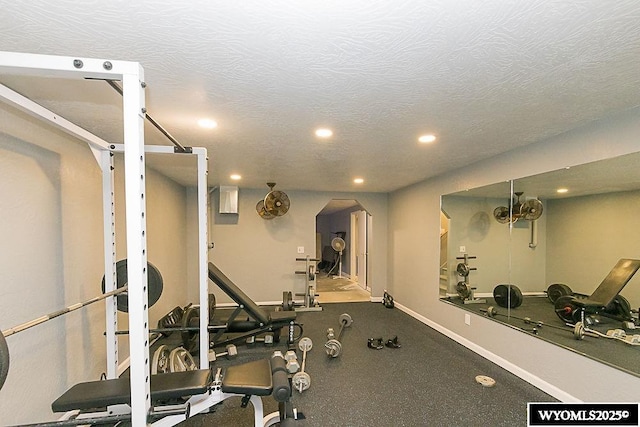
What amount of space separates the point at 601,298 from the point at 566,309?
13.7 inches

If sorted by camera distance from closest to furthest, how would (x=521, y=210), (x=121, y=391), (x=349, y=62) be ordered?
(x=349, y=62) → (x=121, y=391) → (x=521, y=210)

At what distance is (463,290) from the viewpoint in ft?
12.3

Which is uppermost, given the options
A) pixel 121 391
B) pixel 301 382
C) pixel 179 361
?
pixel 121 391

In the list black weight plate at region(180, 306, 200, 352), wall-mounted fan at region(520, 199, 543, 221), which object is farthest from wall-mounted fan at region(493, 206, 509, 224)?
black weight plate at region(180, 306, 200, 352)

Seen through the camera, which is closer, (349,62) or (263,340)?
(349,62)

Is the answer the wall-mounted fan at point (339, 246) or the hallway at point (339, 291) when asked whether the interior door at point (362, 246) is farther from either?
the wall-mounted fan at point (339, 246)

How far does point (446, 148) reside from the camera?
276 centimetres

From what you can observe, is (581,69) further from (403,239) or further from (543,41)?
(403,239)

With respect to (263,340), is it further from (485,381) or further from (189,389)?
(485,381)

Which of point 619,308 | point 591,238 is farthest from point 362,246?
point 619,308

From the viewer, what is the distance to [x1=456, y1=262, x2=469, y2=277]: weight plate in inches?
149

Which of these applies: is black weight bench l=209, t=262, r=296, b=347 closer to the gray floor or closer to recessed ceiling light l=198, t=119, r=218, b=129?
the gray floor

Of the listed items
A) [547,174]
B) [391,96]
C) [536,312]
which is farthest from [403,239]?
[391,96]

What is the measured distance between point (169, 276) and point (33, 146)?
2.85m
